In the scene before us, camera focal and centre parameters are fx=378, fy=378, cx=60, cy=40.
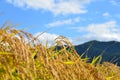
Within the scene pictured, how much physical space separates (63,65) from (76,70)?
0.46m

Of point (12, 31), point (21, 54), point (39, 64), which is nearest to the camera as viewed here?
point (21, 54)

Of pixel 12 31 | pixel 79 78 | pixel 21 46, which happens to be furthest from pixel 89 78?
pixel 21 46

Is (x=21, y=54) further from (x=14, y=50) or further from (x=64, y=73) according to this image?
(x=64, y=73)

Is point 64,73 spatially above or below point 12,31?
below

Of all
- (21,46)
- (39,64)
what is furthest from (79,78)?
(21,46)

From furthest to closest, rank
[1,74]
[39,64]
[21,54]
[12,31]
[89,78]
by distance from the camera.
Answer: [89,78] < [39,64] < [12,31] < [1,74] < [21,54]

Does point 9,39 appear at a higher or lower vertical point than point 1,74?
higher

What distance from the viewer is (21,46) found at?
3.92 metres

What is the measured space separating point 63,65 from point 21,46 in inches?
56.2

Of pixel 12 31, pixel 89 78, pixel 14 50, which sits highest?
pixel 12 31

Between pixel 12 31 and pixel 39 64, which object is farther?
pixel 39 64

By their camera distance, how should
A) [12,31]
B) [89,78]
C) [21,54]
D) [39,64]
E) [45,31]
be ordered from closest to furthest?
[21,54] < [12,31] < [39,64] < [45,31] < [89,78]

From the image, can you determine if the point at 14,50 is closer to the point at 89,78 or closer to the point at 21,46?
the point at 21,46

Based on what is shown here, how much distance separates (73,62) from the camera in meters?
5.40
